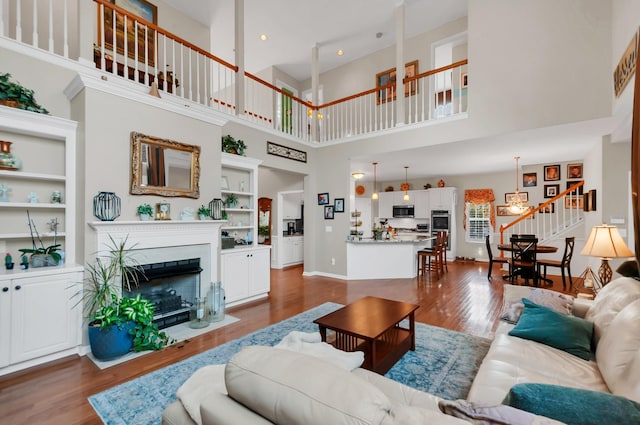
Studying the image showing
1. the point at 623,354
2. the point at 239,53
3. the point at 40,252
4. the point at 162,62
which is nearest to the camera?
the point at 623,354

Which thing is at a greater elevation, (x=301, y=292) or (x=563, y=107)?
(x=563, y=107)

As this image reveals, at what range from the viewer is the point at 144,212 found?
3326mm

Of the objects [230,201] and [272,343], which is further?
[230,201]

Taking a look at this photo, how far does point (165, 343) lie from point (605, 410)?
3.42 metres

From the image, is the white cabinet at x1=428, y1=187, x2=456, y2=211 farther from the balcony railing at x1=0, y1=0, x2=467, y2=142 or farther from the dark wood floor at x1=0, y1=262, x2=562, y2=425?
the balcony railing at x1=0, y1=0, x2=467, y2=142

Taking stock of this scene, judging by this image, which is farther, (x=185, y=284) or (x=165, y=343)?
(x=185, y=284)

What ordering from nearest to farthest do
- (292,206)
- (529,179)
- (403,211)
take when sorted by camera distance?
(529,179) < (292,206) < (403,211)

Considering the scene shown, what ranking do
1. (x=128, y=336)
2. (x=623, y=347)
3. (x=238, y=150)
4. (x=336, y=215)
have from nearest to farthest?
(x=623, y=347)
(x=128, y=336)
(x=238, y=150)
(x=336, y=215)

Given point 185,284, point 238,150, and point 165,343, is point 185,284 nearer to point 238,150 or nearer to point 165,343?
point 165,343

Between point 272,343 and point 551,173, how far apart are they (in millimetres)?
8226

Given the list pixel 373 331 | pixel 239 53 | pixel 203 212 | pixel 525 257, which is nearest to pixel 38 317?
pixel 203 212

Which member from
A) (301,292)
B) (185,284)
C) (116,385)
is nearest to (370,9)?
(301,292)

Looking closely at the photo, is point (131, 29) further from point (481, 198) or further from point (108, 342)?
point (481, 198)

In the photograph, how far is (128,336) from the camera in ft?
9.25
